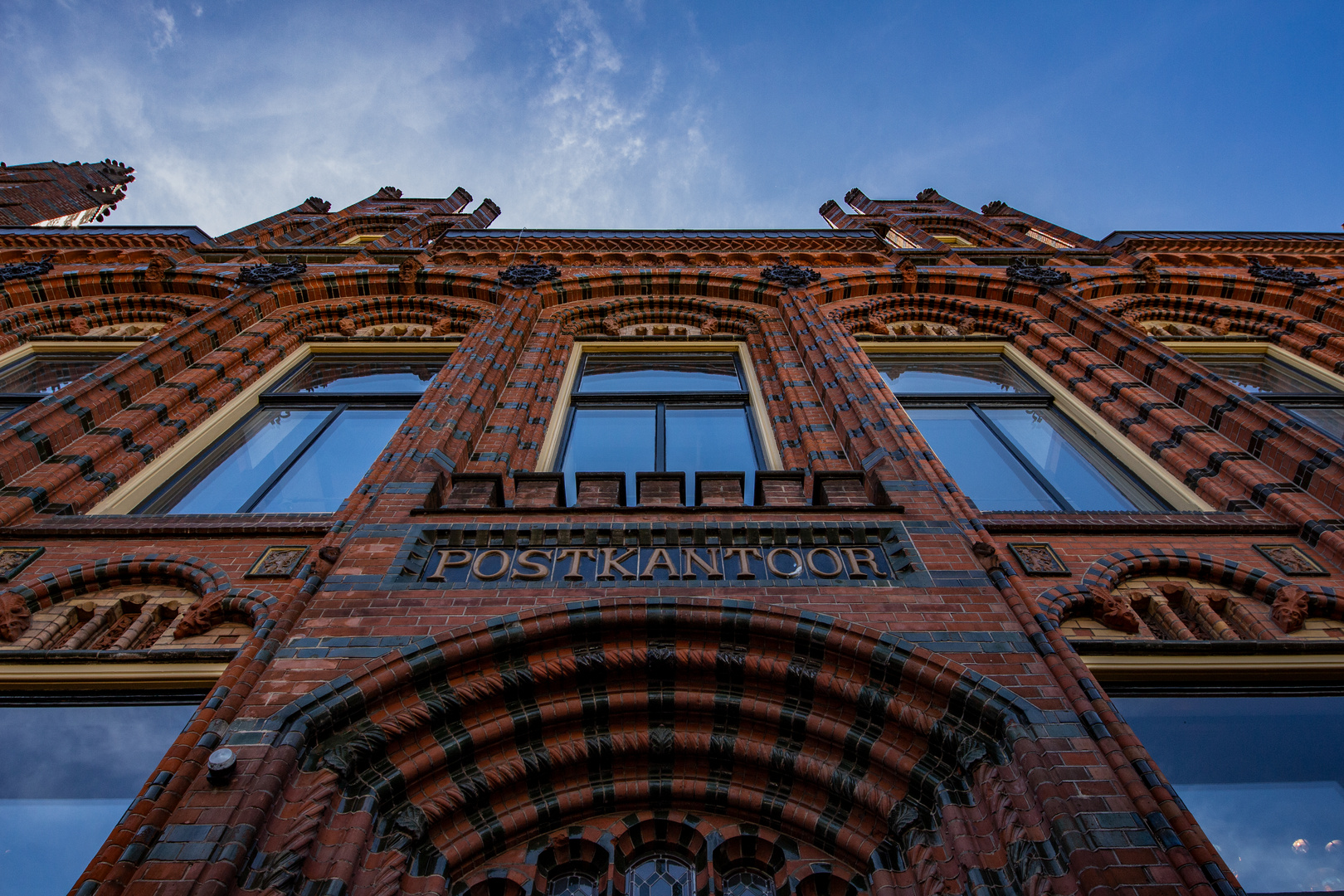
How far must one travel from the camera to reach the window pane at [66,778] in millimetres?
4594

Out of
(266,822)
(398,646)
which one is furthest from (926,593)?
(266,822)

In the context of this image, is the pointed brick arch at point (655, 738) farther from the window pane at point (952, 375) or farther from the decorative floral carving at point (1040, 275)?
the decorative floral carving at point (1040, 275)

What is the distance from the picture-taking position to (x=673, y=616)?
5.33 meters

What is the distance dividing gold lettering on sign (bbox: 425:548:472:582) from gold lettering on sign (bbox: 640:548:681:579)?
1341mm

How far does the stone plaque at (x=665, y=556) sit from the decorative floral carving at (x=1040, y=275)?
8.86 metres

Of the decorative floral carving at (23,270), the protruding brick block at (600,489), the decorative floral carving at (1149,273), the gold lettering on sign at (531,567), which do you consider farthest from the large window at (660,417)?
the decorative floral carving at (23,270)

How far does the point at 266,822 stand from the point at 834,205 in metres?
28.5

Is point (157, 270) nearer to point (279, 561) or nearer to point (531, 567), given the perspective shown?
point (279, 561)

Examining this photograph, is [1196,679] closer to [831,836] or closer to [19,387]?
[831,836]

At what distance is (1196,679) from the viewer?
18.9 feet

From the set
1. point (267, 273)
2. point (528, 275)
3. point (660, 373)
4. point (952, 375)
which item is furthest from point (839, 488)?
point (267, 273)

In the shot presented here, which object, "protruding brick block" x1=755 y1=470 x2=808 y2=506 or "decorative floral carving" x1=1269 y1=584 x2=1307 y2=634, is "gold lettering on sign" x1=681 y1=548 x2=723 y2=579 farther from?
"decorative floral carving" x1=1269 y1=584 x2=1307 y2=634

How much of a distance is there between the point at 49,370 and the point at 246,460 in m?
5.24

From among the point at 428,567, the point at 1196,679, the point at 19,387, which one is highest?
the point at 19,387
